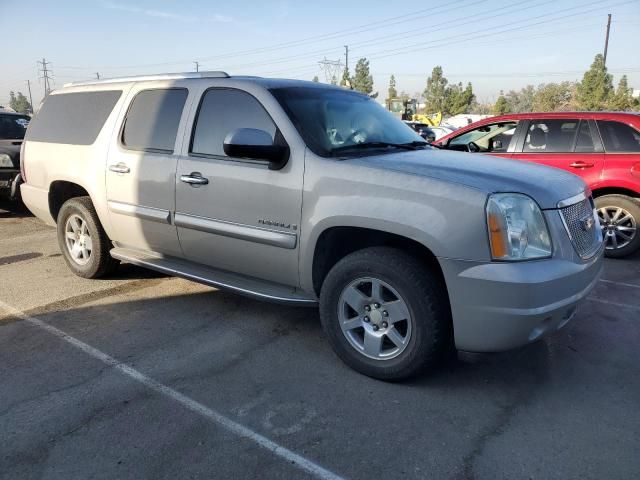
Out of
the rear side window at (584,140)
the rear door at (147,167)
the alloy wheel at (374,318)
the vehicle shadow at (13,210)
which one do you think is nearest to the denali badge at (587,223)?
the alloy wheel at (374,318)

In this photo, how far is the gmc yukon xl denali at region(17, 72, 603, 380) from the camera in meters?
2.84

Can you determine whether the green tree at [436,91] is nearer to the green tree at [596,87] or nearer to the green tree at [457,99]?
the green tree at [457,99]

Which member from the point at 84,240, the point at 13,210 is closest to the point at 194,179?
the point at 84,240

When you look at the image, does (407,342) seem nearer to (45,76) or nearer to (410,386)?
(410,386)

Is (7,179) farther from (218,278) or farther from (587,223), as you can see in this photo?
(587,223)

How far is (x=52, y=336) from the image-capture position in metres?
3.93

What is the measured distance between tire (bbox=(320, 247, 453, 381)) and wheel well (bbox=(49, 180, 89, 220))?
322 cm

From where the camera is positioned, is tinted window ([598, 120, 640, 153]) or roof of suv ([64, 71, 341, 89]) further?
tinted window ([598, 120, 640, 153])

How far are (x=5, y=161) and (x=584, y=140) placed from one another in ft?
27.7

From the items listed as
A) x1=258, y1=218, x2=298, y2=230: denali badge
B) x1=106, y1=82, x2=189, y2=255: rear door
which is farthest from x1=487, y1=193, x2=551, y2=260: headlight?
x1=106, y1=82, x2=189, y2=255: rear door

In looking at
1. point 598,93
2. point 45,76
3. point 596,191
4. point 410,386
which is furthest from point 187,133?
point 45,76

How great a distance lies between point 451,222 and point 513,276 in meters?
0.43

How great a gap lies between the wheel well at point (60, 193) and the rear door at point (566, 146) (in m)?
5.27

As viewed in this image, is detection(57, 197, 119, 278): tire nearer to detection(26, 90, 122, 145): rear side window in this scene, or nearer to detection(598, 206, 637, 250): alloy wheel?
detection(26, 90, 122, 145): rear side window
